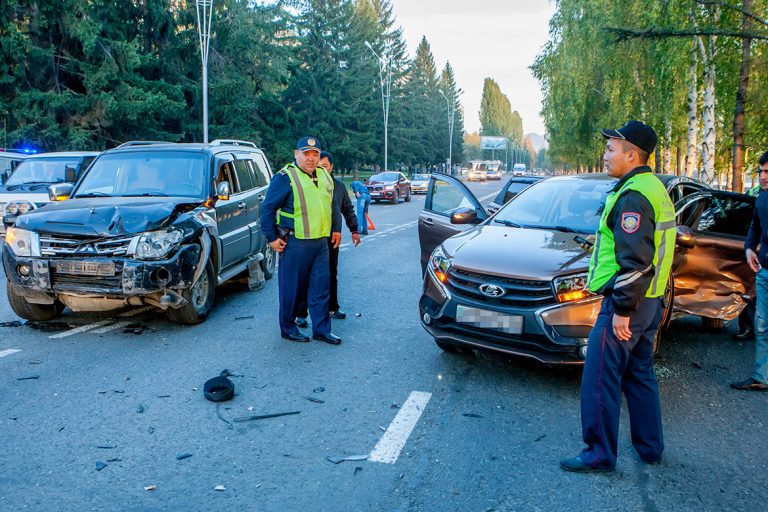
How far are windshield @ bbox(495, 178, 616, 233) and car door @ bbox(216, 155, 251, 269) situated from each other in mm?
3282

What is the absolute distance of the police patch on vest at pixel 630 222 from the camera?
3389 mm

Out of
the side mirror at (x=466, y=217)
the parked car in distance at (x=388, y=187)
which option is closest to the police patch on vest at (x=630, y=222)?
the side mirror at (x=466, y=217)

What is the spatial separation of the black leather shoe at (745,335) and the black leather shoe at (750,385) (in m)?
1.81

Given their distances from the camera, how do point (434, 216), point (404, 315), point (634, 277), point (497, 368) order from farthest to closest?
point (434, 216) → point (404, 315) → point (497, 368) → point (634, 277)

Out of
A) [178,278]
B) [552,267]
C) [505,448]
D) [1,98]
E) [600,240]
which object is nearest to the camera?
[600,240]

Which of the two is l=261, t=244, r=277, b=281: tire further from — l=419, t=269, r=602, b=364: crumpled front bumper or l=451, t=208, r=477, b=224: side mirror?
l=419, t=269, r=602, b=364: crumpled front bumper

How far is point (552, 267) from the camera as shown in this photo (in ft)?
15.7

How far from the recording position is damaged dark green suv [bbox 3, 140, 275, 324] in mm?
6121

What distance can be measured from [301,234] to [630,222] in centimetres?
350

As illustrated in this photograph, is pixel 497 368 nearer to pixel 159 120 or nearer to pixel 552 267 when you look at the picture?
pixel 552 267

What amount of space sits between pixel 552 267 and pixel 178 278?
3.58 m

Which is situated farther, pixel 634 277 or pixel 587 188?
pixel 587 188

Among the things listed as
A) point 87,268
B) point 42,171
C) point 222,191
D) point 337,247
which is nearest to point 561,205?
point 337,247

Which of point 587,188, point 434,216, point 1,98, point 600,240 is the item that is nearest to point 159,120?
point 1,98
